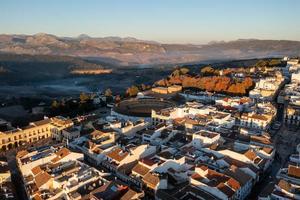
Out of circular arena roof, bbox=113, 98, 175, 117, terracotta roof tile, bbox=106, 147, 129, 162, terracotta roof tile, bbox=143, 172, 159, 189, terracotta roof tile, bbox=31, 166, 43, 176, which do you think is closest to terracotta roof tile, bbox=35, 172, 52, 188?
terracotta roof tile, bbox=31, 166, 43, 176

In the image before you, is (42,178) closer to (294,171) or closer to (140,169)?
(140,169)

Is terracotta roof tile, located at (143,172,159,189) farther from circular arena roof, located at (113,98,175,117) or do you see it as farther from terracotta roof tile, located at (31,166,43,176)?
circular arena roof, located at (113,98,175,117)

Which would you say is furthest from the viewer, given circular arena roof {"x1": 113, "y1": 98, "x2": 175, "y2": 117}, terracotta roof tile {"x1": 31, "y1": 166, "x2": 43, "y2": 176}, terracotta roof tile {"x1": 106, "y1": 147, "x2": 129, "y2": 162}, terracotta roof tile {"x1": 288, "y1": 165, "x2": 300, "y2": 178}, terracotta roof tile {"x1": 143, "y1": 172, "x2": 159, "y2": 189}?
circular arena roof {"x1": 113, "y1": 98, "x2": 175, "y2": 117}

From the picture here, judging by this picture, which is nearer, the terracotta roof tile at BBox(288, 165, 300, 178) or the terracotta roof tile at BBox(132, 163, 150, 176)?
the terracotta roof tile at BBox(288, 165, 300, 178)

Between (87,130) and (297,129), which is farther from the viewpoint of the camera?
(297,129)

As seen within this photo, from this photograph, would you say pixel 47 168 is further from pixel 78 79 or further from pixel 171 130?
pixel 78 79

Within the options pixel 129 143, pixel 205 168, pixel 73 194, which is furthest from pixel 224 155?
pixel 73 194

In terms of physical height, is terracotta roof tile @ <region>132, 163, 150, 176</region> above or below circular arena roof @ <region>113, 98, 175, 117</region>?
below

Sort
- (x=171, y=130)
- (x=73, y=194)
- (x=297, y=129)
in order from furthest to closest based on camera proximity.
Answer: (x=297, y=129) → (x=171, y=130) → (x=73, y=194)

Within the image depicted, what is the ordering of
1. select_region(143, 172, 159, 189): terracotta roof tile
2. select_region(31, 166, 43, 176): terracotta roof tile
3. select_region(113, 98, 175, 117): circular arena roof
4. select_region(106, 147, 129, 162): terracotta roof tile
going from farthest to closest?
select_region(113, 98, 175, 117): circular arena roof
select_region(106, 147, 129, 162): terracotta roof tile
select_region(31, 166, 43, 176): terracotta roof tile
select_region(143, 172, 159, 189): terracotta roof tile
